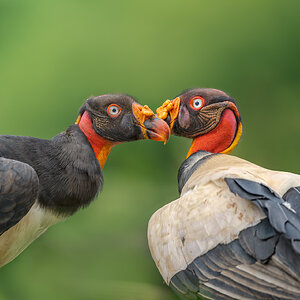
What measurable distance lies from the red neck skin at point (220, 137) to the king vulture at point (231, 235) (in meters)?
0.18

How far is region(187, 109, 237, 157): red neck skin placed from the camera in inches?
79.4

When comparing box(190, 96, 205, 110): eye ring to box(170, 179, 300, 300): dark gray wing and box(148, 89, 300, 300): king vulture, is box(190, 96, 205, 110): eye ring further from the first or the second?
box(170, 179, 300, 300): dark gray wing

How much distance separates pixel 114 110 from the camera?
1962 mm

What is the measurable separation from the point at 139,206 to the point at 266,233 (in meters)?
1.59

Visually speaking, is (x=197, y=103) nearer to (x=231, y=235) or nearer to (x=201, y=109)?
(x=201, y=109)

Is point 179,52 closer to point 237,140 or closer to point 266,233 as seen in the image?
point 237,140

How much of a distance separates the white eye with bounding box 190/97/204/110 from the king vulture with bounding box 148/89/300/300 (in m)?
0.24

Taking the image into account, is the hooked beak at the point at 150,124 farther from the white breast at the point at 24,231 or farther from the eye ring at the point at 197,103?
the white breast at the point at 24,231

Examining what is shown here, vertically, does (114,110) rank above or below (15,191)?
above

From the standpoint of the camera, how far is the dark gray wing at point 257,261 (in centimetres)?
128

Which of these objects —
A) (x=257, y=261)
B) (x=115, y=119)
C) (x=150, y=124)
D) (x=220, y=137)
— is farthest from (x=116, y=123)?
(x=257, y=261)


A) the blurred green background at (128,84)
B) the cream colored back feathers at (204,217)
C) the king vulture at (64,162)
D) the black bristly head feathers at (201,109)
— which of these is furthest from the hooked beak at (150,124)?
the blurred green background at (128,84)

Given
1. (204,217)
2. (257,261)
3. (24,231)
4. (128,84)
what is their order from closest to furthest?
(257,261)
(204,217)
(24,231)
(128,84)

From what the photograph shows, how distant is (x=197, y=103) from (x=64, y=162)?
54cm
